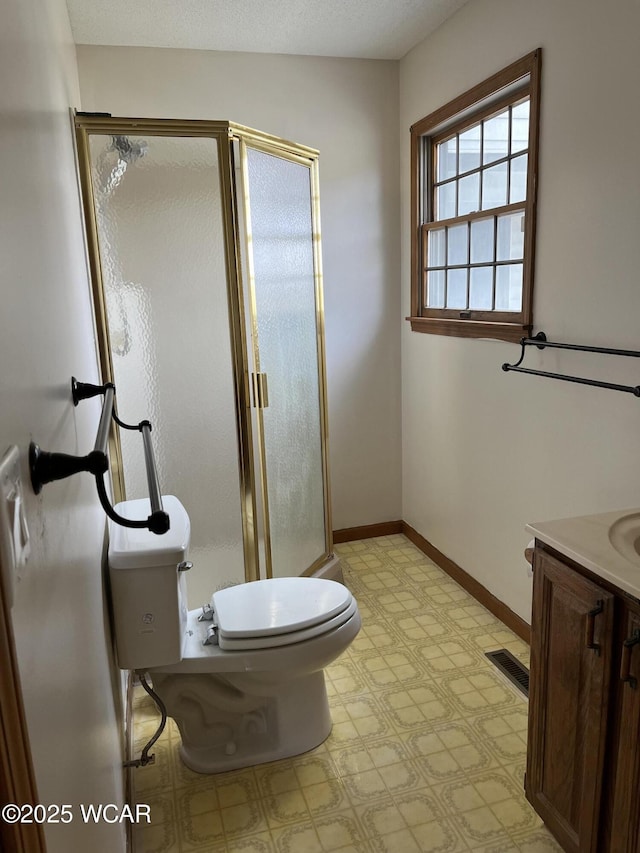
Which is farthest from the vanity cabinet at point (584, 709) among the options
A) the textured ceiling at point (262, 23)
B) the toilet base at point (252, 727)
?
the textured ceiling at point (262, 23)

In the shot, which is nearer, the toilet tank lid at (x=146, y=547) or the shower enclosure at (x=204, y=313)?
the toilet tank lid at (x=146, y=547)

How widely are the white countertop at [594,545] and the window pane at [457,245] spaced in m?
1.64

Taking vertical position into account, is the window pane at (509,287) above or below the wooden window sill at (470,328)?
above

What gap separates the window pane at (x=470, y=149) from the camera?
2.81 m

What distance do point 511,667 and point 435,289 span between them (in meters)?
1.80

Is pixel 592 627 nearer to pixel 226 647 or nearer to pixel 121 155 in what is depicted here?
pixel 226 647

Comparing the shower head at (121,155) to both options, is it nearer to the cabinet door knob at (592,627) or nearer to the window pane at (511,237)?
the window pane at (511,237)

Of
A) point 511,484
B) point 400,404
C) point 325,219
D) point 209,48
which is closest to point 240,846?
point 511,484

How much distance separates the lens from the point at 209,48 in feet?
9.81

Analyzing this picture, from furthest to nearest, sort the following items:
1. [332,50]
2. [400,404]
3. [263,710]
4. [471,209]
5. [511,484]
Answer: [400,404], [332,50], [471,209], [511,484], [263,710]

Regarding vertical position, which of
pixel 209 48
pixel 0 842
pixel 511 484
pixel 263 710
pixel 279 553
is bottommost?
pixel 263 710

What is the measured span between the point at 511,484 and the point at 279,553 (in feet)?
3.29

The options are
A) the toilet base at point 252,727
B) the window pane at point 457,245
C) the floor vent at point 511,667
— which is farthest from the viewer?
the window pane at point 457,245

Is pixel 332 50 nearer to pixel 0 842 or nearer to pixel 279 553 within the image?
pixel 279 553
